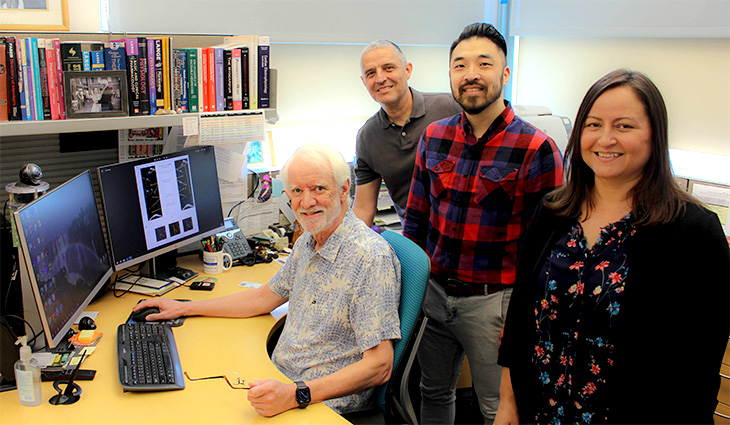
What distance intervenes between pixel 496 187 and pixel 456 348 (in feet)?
1.96

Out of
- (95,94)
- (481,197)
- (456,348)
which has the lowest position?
(456,348)

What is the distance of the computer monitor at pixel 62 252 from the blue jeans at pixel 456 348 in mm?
1124

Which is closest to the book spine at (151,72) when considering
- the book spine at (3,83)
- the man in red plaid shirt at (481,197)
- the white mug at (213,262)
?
the book spine at (3,83)

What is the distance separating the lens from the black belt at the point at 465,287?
73.9 inches

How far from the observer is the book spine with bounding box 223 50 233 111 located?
7.74ft

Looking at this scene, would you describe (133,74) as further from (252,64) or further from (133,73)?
(252,64)

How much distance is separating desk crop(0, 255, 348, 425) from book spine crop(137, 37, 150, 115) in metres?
0.75

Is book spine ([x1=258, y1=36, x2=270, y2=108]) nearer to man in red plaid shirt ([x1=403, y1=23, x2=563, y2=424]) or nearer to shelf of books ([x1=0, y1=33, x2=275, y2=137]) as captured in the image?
shelf of books ([x1=0, y1=33, x2=275, y2=137])

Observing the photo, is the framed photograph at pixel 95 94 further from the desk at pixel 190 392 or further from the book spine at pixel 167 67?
the desk at pixel 190 392

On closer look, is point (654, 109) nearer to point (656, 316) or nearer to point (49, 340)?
point (656, 316)

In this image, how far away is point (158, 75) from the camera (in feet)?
7.21

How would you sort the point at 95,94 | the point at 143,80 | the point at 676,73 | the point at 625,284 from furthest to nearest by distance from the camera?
the point at 676,73
the point at 143,80
the point at 95,94
the point at 625,284

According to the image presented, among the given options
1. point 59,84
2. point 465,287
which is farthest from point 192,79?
point 465,287

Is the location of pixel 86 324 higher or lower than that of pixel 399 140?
lower
